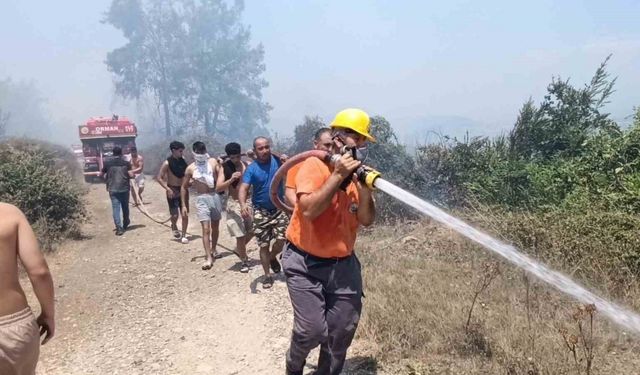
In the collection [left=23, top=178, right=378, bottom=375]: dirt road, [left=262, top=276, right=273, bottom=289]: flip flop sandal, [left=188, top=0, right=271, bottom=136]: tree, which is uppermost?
[left=188, top=0, right=271, bottom=136]: tree

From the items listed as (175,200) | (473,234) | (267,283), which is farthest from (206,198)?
(473,234)

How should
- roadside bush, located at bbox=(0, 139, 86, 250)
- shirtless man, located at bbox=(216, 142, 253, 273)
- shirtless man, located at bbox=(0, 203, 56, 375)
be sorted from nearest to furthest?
shirtless man, located at bbox=(0, 203, 56, 375)
shirtless man, located at bbox=(216, 142, 253, 273)
roadside bush, located at bbox=(0, 139, 86, 250)

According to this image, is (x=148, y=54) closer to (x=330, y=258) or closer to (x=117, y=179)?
(x=117, y=179)

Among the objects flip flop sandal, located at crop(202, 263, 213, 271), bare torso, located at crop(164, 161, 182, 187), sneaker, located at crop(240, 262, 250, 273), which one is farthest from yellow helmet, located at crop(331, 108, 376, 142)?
bare torso, located at crop(164, 161, 182, 187)

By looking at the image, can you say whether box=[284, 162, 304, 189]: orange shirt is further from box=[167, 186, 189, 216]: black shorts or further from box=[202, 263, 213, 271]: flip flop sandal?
box=[167, 186, 189, 216]: black shorts

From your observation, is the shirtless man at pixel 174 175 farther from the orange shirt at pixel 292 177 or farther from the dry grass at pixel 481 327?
the orange shirt at pixel 292 177

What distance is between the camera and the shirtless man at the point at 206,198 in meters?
6.90

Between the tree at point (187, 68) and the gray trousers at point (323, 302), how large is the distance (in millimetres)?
54796

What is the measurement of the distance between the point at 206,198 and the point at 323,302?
14.0 ft

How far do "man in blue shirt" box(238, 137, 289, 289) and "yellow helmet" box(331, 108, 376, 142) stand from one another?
111 inches

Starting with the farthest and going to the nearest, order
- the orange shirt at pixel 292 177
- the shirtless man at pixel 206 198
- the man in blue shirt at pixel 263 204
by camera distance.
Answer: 1. the shirtless man at pixel 206 198
2. the man in blue shirt at pixel 263 204
3. the orange shirt at pixel 292 177

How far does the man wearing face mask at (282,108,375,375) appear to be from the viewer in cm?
296

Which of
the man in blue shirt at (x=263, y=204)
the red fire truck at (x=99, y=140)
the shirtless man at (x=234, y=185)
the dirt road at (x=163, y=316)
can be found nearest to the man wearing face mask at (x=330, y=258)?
the dirt road at (x=163, y=316)

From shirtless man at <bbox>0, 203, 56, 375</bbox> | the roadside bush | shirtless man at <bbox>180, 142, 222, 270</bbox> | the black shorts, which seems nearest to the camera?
shirtless man at <bbox>0, 203, 56, 375</bbox>
